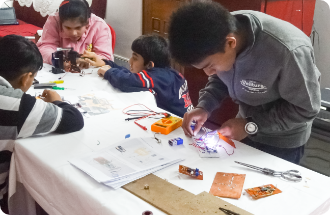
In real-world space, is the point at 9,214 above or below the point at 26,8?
below

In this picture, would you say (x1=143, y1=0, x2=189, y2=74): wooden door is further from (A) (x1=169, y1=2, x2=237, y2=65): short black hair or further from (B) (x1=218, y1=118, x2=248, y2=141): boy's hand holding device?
(A) (x1=169, y1=2, x2=237, y2=65): short black hair

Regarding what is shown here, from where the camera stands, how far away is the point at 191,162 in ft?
3.76

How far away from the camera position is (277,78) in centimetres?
118

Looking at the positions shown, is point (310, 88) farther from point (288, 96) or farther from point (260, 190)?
point (260, 190)

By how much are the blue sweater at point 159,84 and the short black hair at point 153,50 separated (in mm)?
78

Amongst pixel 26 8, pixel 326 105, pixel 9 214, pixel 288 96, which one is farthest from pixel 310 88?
pixel 26 8

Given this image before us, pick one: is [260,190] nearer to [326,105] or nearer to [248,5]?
[326,105]

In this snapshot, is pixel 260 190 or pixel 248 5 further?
pixel 248 5

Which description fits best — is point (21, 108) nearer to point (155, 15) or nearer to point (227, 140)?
point (227, 140)

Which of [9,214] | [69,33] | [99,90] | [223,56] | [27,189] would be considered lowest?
A: [9,214]

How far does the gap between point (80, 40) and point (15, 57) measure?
3.90 feet

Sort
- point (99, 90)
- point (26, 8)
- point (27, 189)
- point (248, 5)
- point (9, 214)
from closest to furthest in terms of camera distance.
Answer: point (27, 189) < point (9, 214) < point (99, 90) < point (248, 5) < point (26, 8)

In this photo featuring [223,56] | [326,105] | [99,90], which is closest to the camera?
[223,56]

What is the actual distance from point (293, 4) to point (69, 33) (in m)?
1.71
